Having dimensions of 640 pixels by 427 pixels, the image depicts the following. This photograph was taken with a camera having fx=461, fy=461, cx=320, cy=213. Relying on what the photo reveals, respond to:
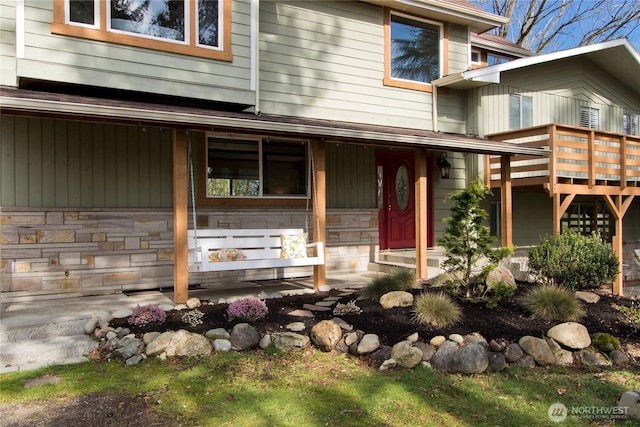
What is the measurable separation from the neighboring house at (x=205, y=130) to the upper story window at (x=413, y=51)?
0.03 meters

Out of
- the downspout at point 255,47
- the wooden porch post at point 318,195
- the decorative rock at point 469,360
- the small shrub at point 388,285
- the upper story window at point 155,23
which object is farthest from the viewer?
the downspout at point 255,47

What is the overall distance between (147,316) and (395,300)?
283cm

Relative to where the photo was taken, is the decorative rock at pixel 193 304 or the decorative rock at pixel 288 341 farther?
the decorative rock at pixel 193 304

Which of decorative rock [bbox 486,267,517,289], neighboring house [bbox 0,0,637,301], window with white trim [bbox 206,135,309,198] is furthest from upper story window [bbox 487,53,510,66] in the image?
decorative rock [bbox 486,267,517,289]

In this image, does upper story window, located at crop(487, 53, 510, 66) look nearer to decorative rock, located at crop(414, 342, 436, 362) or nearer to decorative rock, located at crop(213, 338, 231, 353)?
decorative rock, located at crop(414, 342, 436, 362)

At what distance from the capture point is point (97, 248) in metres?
7.03

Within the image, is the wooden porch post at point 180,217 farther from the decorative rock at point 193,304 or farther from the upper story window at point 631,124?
the upper story window at point 631,124

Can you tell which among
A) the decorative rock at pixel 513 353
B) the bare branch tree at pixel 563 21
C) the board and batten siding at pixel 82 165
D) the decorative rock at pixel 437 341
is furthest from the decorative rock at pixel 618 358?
the bare branch tree at pixel 563 21

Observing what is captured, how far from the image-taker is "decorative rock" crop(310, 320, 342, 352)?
459cm

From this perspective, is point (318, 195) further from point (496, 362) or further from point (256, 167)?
point (496, 362)

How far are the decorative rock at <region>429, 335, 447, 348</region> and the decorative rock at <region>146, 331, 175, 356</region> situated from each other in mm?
2540

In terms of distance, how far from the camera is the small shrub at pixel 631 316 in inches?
199

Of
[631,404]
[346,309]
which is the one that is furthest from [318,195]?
[631,404]

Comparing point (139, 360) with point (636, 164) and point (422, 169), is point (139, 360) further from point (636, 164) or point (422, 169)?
point (636, 164)
